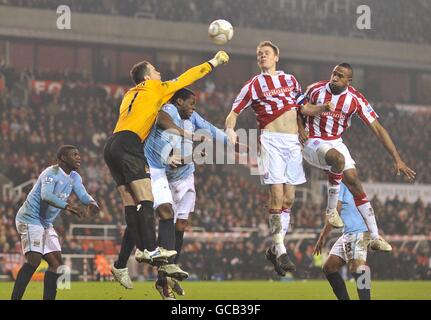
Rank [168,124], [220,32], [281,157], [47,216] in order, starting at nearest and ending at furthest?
[168,124] < [281,157] < [220,32] < [47,216]

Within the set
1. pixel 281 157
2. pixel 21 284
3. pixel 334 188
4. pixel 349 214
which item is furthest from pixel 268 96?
pixel 21 284

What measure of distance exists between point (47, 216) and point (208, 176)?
18372 millimetres

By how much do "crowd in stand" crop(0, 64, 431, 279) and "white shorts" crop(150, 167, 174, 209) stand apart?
12.2 m

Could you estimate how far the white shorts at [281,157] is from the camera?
41.8ft

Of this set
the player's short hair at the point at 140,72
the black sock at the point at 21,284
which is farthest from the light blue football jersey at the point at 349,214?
the black sock at the point at 21,284

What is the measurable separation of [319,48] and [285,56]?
1.60 meters

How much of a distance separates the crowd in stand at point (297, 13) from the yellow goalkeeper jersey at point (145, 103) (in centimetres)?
2450

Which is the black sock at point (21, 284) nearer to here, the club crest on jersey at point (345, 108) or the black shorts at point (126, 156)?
the black shorts at point (126, 156)

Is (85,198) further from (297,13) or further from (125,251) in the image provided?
(297,13)

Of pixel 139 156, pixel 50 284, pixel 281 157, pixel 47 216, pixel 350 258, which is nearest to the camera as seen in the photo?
pixel 139 156

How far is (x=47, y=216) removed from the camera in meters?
13.5

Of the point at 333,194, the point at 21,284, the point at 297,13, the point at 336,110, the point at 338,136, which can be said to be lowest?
the point at 21,284

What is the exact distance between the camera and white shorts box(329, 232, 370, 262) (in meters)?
12.6

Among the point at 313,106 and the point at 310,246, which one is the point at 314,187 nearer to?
the point at 310,246
